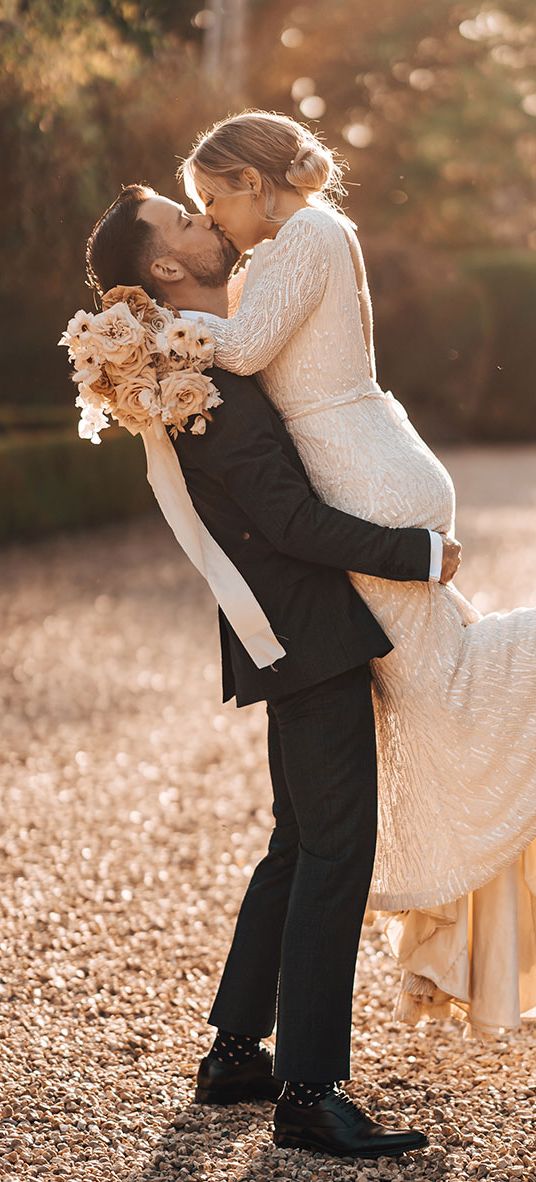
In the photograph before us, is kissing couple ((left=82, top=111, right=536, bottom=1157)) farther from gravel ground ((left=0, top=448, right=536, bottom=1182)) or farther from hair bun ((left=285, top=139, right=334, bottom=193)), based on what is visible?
gravel ground ((left=0, top=448, right=536, bottom=1182))

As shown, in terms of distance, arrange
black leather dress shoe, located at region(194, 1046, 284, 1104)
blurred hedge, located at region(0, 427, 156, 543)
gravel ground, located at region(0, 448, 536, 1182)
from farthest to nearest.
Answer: blurred hedge, located at region(0, 427, 156, 543) < black leather dress shoe, located at region(194, 1046, 284, 1104) < gravel ground, located at region(0, 448, 536, 1182)

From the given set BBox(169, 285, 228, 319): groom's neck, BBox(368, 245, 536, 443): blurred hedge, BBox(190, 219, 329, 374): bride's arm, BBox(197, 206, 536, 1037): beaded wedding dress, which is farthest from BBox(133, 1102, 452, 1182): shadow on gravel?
BBox(368, 245, 536, 443): blurred hedge

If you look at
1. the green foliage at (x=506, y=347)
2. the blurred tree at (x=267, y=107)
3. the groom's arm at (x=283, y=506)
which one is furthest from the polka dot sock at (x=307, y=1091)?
the green foliage at (x=506, y=347)

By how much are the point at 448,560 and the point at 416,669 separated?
216mm

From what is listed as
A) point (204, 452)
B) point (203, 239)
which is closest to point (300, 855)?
point (204, 452)

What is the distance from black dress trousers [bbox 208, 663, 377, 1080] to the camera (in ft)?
7.82

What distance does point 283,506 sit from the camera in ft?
7.47

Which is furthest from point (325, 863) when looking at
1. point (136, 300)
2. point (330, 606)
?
point (136, 300)

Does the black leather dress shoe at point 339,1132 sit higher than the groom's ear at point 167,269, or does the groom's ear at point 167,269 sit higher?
the groom's ear at point 167,269

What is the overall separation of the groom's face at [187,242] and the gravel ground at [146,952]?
156cm

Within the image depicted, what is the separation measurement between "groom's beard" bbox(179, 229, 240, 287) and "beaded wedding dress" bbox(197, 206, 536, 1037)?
0.06 meters

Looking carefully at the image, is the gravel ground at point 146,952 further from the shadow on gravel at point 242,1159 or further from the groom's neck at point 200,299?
the groom's neck at point 200,299

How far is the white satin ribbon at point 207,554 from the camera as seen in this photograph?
2.35m

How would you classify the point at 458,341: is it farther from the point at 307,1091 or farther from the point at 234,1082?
the point at 307,1091
